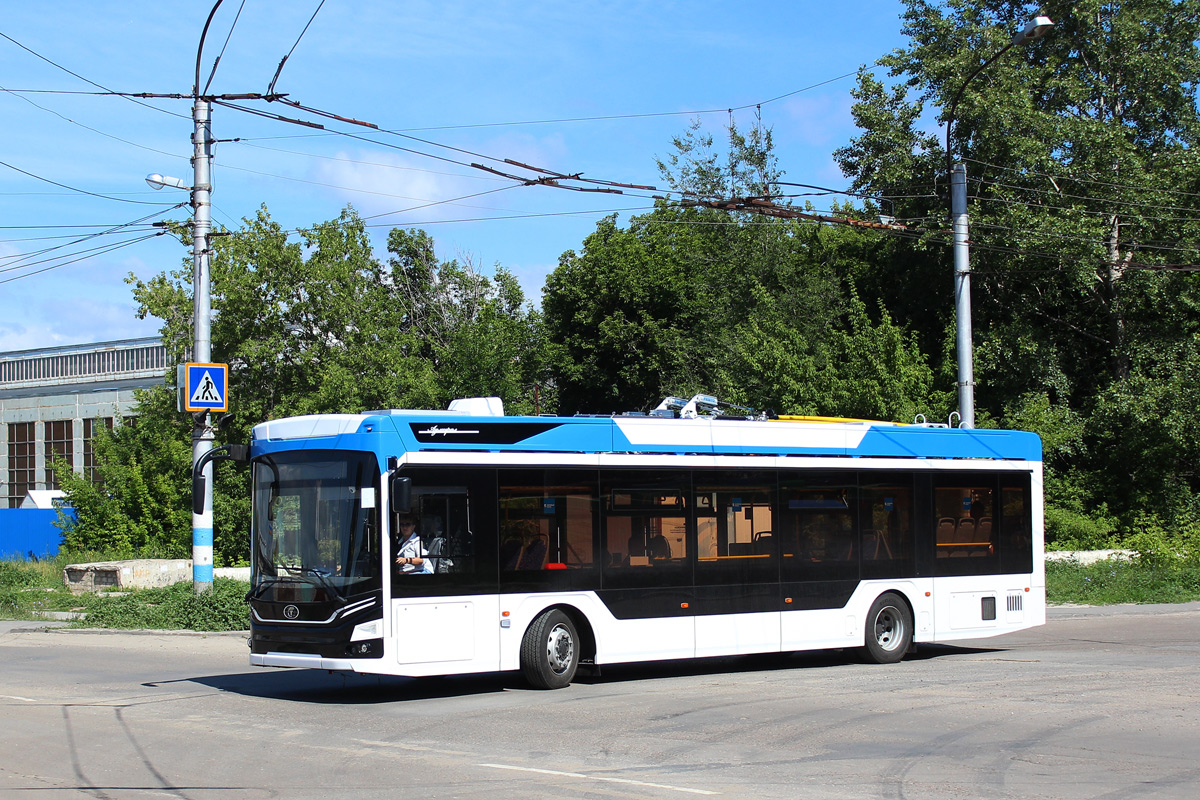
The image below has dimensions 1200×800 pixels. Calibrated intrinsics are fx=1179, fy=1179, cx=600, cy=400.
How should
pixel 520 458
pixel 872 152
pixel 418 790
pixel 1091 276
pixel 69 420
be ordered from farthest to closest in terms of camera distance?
1. pixel 69 420
2. pixel 872 152
3. pixel 1091 276
4. pixel 520 458
5. pixel 418 790

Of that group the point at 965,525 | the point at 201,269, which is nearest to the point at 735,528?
the point at 965,525

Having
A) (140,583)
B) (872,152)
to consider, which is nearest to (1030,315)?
(872,152)

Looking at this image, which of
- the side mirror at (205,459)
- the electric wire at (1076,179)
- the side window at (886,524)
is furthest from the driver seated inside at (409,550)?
the electric wire at (1076,179)

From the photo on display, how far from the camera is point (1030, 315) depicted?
33.5 metres

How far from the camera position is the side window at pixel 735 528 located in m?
13.5

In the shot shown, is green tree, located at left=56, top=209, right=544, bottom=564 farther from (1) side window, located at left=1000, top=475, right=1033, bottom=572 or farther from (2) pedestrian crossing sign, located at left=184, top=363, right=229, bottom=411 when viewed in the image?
(1) side window, located at left=1000, top=475, right=1033, bottom=572

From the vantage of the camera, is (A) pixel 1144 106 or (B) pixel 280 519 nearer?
(B) pixel 280 519

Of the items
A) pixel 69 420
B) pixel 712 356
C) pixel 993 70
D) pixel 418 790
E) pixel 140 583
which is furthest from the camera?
pixel 69 420

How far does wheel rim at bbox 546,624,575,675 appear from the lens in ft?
40.1

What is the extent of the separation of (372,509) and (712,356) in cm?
2814

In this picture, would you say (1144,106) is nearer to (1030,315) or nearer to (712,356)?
(1030,315)

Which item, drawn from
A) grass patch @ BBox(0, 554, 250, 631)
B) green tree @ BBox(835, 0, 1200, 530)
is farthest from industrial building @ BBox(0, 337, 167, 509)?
green tree @ BBox(835, 0, 1200, 530)

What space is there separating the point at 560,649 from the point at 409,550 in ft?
6.75

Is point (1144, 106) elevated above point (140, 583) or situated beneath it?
elevated above
